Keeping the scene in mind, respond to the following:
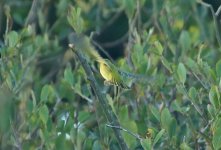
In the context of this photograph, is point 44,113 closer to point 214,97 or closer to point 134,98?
point 134,98

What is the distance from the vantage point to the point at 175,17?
3.08 meters

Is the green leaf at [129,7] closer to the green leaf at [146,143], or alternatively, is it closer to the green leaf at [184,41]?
the green leaf at [184,41]

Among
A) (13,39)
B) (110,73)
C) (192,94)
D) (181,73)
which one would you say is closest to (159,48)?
(181,73)

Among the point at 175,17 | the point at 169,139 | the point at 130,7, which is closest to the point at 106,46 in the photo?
the point at 175,17

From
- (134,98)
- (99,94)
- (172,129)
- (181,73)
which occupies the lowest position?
(134,98)

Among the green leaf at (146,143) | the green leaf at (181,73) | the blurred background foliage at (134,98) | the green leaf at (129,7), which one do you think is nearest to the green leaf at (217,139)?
the blurred background foliage at (134,98)

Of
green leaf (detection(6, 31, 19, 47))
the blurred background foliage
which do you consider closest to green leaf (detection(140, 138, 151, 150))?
the blurred background foliage

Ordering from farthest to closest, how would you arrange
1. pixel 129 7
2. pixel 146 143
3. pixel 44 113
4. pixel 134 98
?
pixel 129 7, pixel 134 98, pixel 44 113, pixel 146 143

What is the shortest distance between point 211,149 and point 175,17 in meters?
1.17

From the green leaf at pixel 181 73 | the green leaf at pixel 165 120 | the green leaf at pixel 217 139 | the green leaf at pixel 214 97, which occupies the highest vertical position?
the green leaf at pixel 214 97

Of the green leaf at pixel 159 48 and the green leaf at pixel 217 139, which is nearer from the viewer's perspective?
the green leaf at pixel 217 139

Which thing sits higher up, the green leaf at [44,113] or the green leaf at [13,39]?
the green leaf at [13,39]

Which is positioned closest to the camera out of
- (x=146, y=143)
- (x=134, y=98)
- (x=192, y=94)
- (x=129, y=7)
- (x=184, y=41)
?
(x=146, y=143)

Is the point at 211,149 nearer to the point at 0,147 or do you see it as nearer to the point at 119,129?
the point at 119,129
